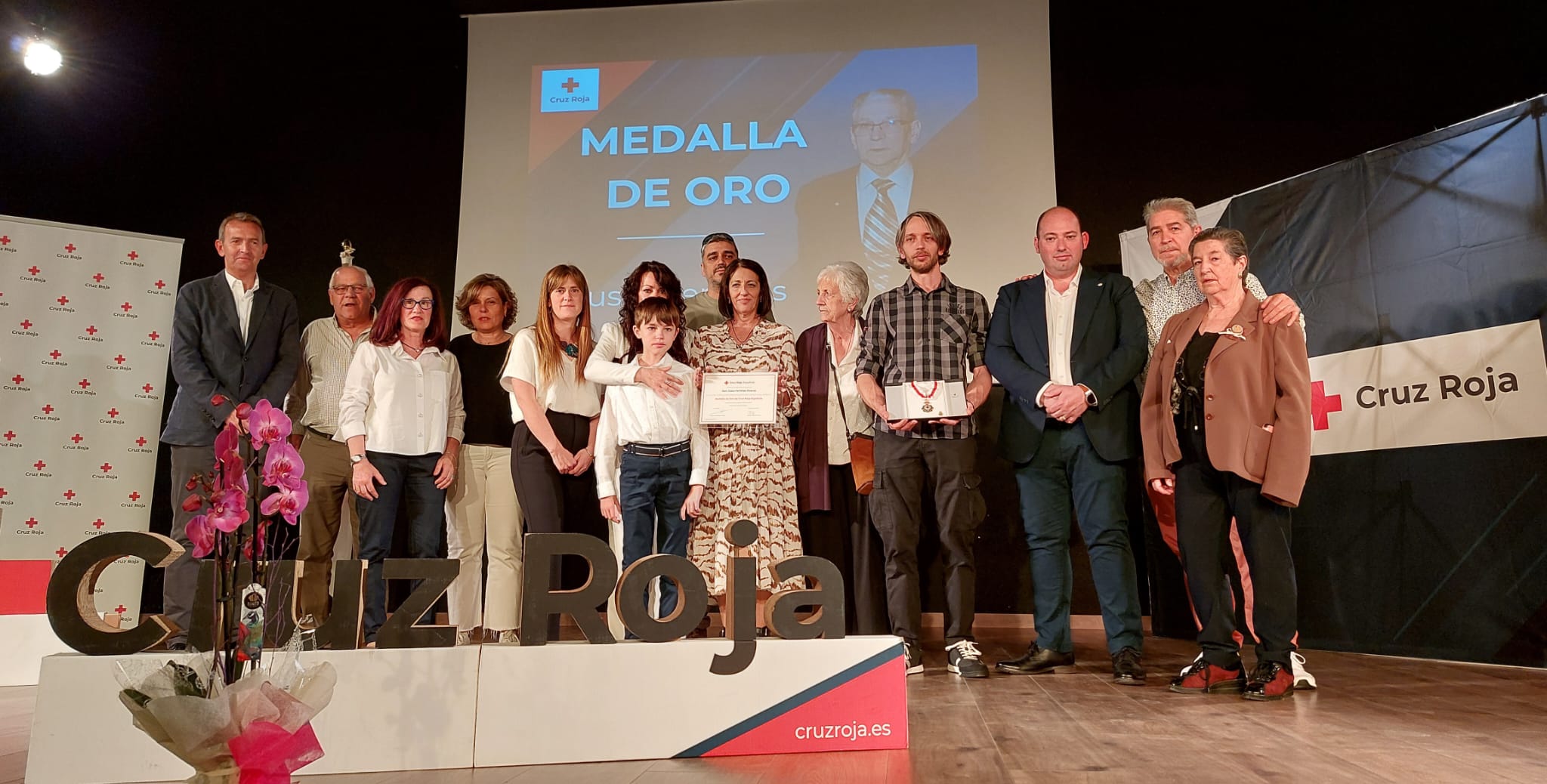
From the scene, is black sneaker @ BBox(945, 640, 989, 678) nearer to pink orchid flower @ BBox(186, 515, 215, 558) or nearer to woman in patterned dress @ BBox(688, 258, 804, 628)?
woman in patterned dress @ BBox(688, 258, 804, 628)

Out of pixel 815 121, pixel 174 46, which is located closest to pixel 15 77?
pixel 174 46

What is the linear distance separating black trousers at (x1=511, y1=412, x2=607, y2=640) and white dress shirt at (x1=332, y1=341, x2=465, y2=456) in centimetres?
29

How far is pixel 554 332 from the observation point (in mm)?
3412

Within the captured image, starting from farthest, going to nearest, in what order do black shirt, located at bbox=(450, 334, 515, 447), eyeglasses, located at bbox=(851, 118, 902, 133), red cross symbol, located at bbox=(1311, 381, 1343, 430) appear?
eyeglasses, located at bbox=(851, 118, 902, 133) < red cross symbol, located at bbox=(1311, 381, 1343, 430) < black shirt, located at bbox=(450, 334, 515, 447)

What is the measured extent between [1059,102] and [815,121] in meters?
1.29

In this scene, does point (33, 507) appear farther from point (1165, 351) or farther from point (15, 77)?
point (1165, 351)

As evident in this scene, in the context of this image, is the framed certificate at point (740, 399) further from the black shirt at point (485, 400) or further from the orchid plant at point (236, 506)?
the orchid plant at point (236, 506)

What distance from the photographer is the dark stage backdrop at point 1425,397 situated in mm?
3211

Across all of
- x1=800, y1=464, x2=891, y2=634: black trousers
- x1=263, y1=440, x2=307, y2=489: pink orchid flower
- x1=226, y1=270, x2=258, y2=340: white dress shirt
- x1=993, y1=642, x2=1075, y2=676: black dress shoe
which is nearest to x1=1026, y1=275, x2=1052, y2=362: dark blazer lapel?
x1=800, y1=464, x2=891, y2=634: black trousers

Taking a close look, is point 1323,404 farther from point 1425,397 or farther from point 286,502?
point 286,502

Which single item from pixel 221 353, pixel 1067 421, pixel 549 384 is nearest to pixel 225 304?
pixel 221 353

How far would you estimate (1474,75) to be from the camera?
14.5ft

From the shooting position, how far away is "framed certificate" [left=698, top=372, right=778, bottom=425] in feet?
9.96

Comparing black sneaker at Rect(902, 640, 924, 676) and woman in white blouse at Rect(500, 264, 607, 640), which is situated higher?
woman in white blouse at Rect(500, 264, 607, 640)
